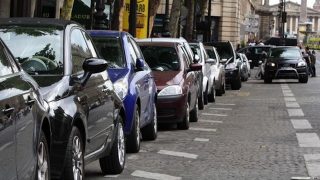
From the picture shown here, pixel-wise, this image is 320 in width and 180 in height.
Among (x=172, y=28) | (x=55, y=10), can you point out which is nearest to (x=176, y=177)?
(x=55, y=10)

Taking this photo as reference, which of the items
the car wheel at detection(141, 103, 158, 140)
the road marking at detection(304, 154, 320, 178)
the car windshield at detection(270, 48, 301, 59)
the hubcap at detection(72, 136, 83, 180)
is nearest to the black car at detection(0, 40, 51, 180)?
the hubcap at detection(72, 136, 83, 180)

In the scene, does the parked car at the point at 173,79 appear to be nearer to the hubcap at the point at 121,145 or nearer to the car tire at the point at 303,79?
the hubcap at the point at 121,145

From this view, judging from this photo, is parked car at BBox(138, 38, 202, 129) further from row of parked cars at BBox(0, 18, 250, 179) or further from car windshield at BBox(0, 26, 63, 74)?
car windshield at BBox(0, 26, 63, 74)

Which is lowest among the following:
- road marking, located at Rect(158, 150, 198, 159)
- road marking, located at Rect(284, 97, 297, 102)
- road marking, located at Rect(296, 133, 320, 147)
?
road marking, located at Rect(158, 150, 198, 159)

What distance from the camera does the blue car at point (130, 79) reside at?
31.6 ft

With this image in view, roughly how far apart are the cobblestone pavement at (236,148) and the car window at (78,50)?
1586mm

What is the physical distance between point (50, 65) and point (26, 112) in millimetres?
1723

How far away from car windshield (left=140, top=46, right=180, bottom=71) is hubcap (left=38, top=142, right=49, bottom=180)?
27.1 ft

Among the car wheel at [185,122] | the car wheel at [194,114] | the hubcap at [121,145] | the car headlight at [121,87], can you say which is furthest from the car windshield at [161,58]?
the hubcap at [121,145]

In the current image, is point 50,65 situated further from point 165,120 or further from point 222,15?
point 222,15

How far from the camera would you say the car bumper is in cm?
1288

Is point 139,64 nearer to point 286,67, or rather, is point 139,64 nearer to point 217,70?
point 217,70

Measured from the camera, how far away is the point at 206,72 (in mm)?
18969

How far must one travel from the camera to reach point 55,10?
28781 mm
